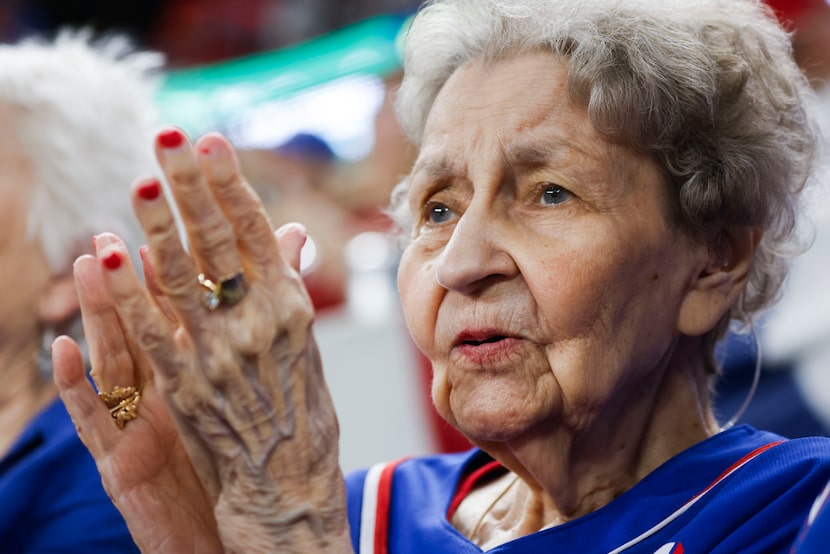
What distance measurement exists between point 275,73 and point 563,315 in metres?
4.51

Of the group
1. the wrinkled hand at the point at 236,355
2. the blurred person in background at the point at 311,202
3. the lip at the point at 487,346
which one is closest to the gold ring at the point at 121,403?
the wrinkled hand at the point at 236,355

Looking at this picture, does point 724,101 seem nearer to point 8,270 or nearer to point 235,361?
point 235,361

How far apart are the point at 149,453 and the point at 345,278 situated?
249cm

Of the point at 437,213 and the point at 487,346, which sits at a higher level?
the point at 437,213

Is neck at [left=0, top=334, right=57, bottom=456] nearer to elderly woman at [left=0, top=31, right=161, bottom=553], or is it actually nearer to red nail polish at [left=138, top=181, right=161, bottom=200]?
elderly woman at [left=0, top=31, right=161, bottom=553]

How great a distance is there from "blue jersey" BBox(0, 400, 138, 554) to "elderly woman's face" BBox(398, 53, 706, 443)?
72 centimetres

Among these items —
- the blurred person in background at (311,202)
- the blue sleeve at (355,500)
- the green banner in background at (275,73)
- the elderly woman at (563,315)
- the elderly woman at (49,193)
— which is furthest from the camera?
the green banner in background at (275,73)

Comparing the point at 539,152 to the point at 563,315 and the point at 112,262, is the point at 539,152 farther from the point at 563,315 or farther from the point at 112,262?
the point at 112,262

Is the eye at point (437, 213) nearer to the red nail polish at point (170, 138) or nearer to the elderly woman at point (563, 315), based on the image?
the elderly woman at point (563, 315)

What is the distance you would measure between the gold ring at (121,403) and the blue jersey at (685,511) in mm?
400

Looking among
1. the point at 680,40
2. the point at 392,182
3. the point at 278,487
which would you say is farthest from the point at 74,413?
the point at 392,182

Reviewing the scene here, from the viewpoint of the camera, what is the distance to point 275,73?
5.50m

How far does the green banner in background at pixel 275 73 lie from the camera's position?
16.3ft

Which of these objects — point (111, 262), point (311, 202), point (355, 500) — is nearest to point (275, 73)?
point (311, 202)
